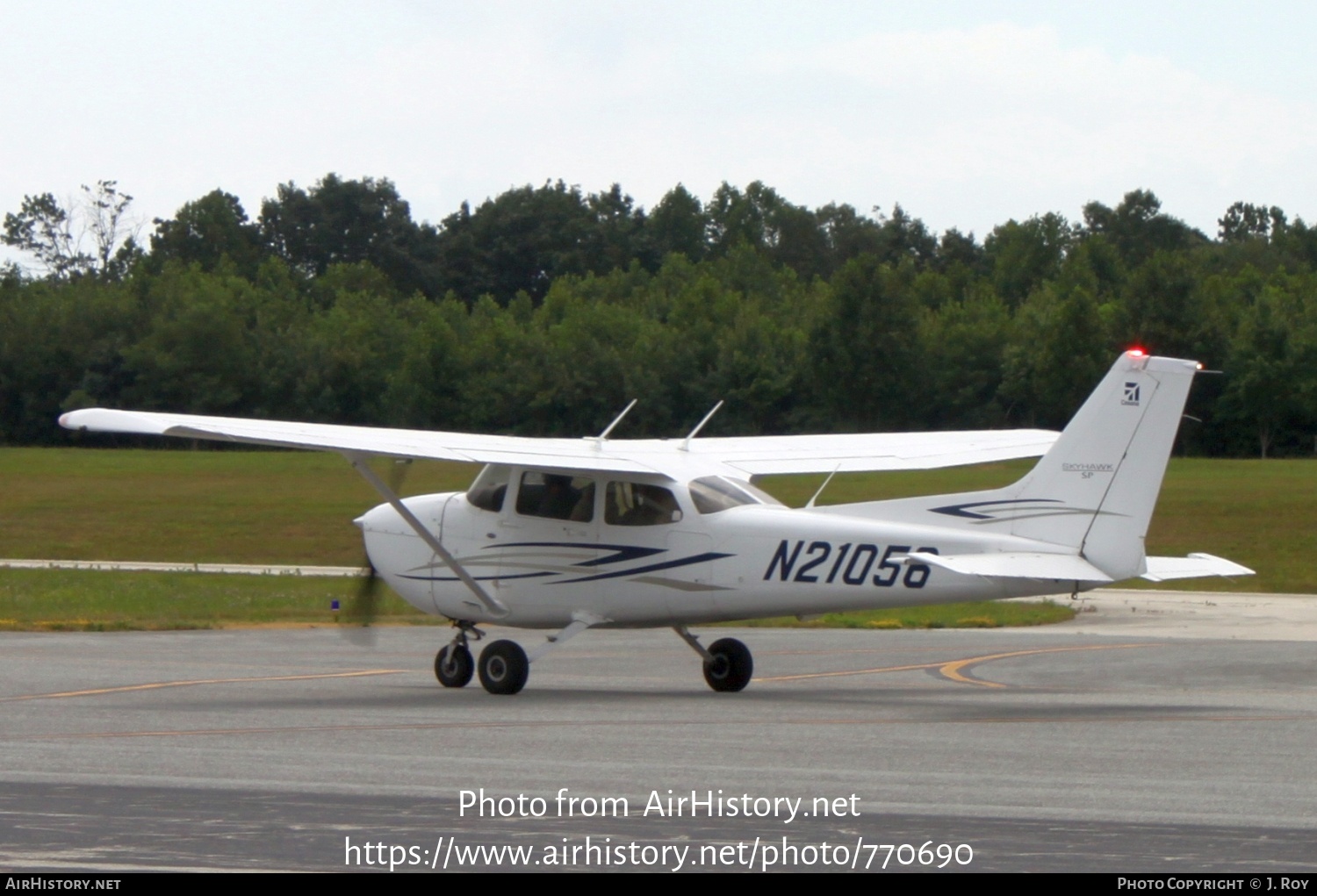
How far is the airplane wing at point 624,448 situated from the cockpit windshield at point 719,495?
163 mm

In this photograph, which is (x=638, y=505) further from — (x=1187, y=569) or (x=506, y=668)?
(x=1187, y=569)

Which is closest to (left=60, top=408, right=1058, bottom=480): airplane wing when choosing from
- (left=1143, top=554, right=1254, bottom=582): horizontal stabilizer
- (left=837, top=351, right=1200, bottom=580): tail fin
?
(left=1143, top=554, right=1254, bottom=582): horizontal stabilizer

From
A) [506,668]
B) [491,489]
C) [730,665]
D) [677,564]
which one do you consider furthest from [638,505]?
[506,668]

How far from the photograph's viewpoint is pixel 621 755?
11438 mm

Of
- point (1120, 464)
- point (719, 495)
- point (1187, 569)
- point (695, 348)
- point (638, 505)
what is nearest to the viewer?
point (1120, 464)

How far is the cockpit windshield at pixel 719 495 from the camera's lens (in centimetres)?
Result: 1547

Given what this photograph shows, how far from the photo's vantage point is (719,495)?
15.6 metres

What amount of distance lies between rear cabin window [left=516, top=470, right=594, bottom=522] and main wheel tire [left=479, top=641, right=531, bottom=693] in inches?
48.6

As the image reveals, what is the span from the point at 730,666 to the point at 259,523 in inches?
1348

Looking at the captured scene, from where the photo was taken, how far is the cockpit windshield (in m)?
15.5

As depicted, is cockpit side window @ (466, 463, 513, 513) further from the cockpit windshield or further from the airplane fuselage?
the cockpit windshield

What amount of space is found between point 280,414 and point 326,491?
3414cm

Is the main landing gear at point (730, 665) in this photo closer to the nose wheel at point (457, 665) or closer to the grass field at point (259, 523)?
the nose wheel at point (457, 665)

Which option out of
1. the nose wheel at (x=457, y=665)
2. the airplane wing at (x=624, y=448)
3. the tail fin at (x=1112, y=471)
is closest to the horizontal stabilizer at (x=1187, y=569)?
the tail fin at (x=1112, y=471)
